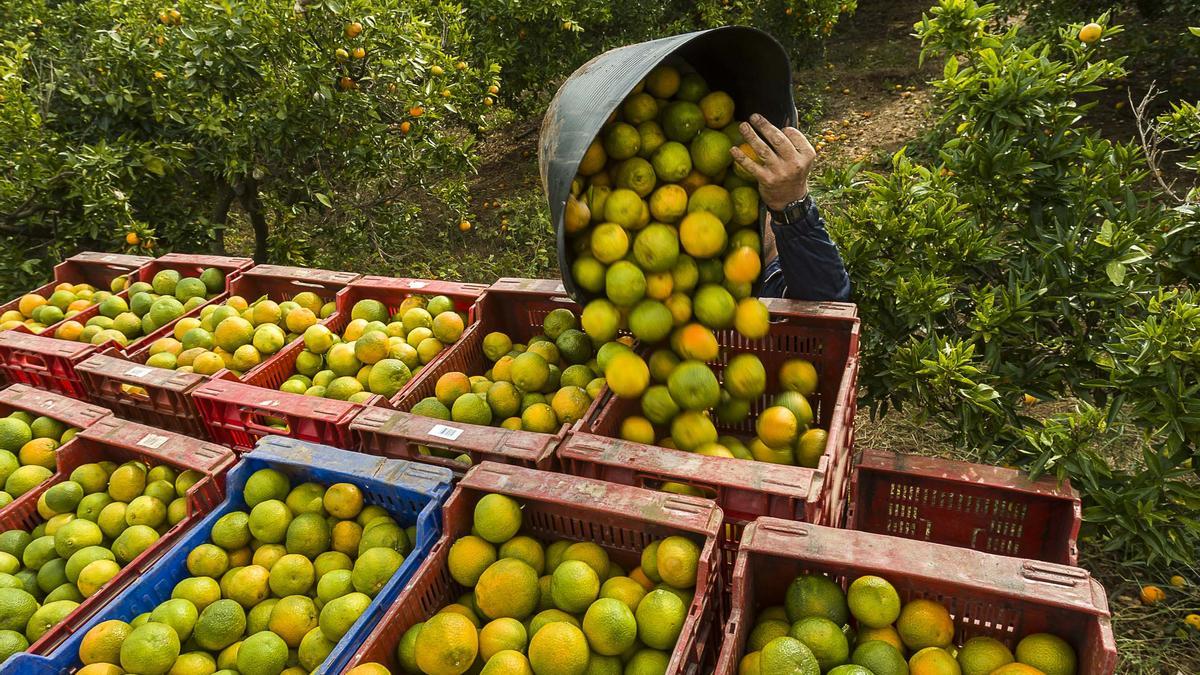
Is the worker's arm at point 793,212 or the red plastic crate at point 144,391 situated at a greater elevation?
the worker's arm at point 793,212

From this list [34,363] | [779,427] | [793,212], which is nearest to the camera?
[779,427]

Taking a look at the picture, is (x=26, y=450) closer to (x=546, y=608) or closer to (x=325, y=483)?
(x=325, y=483)

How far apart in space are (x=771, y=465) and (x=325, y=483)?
5.00ft

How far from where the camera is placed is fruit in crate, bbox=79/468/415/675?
1961mm

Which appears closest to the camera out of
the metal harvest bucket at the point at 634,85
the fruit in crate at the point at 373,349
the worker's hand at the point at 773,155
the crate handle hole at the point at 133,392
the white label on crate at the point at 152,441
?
the metal harvest bucket at the point at 634,85

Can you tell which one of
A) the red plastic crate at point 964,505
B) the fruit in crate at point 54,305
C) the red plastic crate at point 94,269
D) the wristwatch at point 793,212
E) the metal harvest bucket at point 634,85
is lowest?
the red plastic crate at point 964,505

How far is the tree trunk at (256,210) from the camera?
5.42m

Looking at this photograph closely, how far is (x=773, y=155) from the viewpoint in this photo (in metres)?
2.22

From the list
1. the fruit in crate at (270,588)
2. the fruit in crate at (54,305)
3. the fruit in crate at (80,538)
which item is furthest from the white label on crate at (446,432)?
the fruit in crate at (54,305)

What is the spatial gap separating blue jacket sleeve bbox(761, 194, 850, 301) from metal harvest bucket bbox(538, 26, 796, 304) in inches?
18.8

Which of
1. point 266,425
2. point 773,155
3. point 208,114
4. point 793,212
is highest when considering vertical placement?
point 208,114

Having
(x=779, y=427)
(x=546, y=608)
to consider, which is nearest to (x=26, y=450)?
(x=546, y=608)

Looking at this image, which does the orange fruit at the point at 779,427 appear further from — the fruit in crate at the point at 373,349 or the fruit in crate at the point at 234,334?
the fruit in crate at the point at 234,334

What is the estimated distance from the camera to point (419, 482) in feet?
7.30
